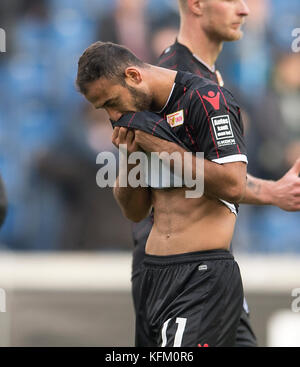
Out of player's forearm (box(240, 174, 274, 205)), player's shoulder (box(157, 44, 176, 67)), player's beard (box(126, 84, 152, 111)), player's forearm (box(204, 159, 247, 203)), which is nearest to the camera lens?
player's forearm (box(204, 159, 247, 203))

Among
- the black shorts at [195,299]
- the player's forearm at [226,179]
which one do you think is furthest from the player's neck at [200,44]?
the black shorts at [195,299]

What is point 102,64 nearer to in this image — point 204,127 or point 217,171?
point 204,127

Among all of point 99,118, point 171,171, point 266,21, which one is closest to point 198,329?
point 171,171

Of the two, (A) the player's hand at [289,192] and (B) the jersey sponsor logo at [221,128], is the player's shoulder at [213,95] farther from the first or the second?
(A) the player's hand at [289,192]

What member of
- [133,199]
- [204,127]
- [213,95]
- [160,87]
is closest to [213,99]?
[213,95]

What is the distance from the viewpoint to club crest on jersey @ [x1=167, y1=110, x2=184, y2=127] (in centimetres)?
405

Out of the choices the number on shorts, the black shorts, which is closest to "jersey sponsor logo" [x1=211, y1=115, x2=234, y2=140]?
the black shorts

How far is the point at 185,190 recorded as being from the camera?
414 cm

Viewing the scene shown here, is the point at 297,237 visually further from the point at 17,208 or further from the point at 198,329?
the point at 198,329

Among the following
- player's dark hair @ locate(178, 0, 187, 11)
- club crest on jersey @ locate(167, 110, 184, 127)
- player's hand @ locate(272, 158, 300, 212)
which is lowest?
player's hand @ locate(272, 158, 300, 212)

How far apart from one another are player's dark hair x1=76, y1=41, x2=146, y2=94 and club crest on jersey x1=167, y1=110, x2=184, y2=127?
298 millimetres

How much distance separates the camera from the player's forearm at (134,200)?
4.44 m

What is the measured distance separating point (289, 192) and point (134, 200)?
0.83 m

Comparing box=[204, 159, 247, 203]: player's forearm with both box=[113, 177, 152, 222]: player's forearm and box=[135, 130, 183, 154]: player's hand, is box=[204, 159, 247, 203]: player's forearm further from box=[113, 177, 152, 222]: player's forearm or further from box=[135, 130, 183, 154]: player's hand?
box=[113, 177, 152, 222]: player's forearm
